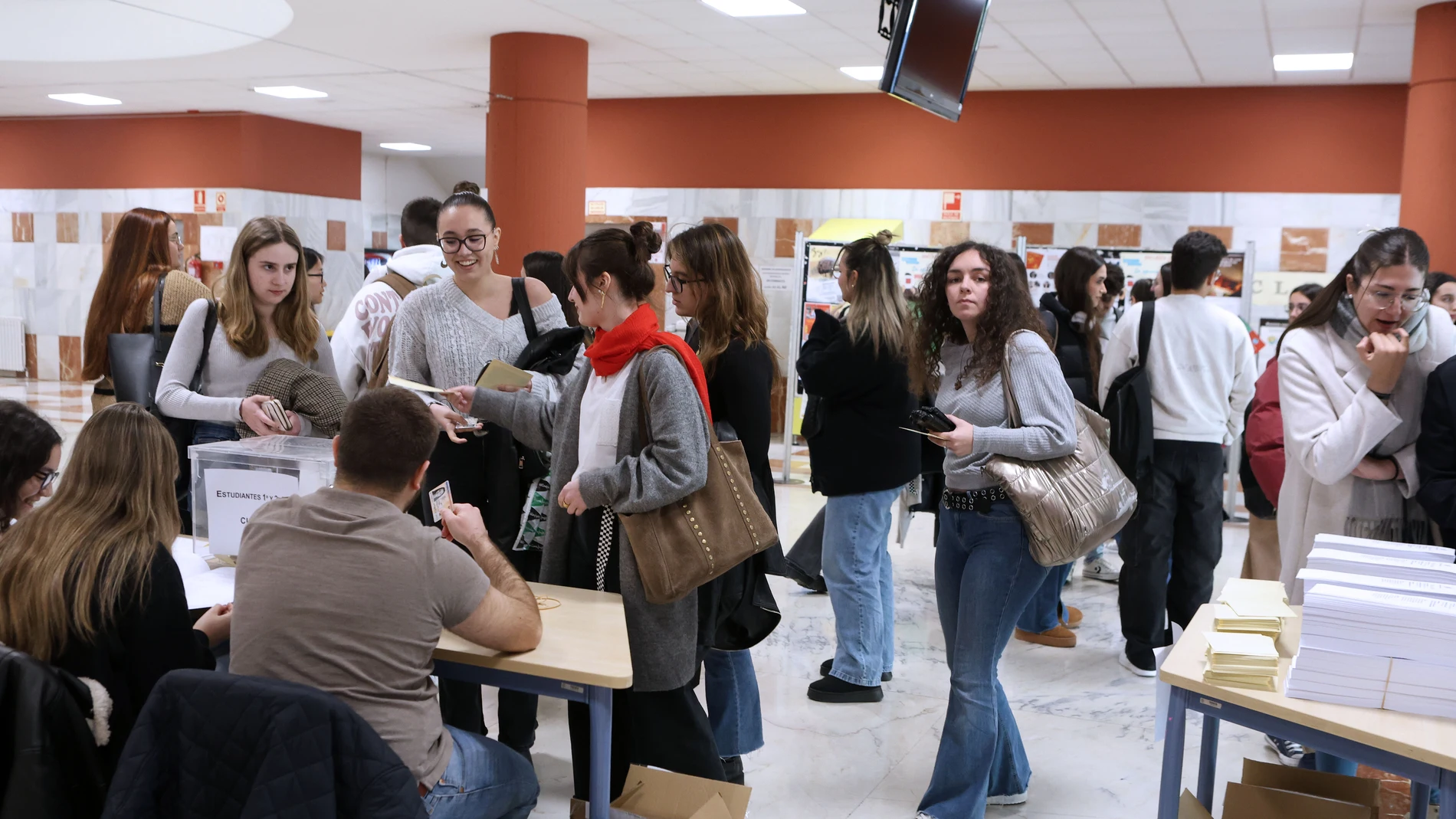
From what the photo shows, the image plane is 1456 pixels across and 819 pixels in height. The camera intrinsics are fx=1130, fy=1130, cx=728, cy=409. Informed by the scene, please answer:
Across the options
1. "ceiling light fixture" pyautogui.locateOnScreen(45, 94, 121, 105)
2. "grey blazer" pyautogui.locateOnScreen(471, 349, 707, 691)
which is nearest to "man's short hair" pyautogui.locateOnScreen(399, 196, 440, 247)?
"grey blazer" pyautogui.locateOnScreen(471, 349, 707, 691)

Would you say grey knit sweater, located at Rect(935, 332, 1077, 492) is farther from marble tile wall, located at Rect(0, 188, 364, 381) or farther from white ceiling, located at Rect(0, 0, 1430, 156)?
marble tile wall, located at Rect(0, 188, 364, 381)

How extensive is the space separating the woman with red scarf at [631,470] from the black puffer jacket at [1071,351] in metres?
2.84

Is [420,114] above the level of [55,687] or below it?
above

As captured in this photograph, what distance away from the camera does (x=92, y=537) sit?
1.96m

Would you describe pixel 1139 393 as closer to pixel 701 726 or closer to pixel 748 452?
pixel 748 452

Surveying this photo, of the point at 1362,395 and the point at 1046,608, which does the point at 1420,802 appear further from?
the point at 1046,608

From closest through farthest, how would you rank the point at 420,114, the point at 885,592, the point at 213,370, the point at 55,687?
1. the point at 55,687
2. the point at 213,370
3. the point at 885,592
4. the point at 420,114

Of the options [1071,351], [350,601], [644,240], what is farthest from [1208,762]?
[1071,351]

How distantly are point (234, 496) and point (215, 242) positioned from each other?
11.0 m

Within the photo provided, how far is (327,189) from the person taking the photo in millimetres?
13414

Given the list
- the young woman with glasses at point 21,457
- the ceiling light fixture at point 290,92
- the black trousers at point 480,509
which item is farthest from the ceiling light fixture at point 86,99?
the young woman with glasses at point 21,457

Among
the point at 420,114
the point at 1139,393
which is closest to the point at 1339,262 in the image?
the point at 1139,393

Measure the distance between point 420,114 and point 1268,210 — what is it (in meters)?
8.52

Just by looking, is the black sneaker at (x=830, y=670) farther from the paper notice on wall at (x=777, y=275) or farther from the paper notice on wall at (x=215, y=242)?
the paper notice on wall at (x=215, y=242)
